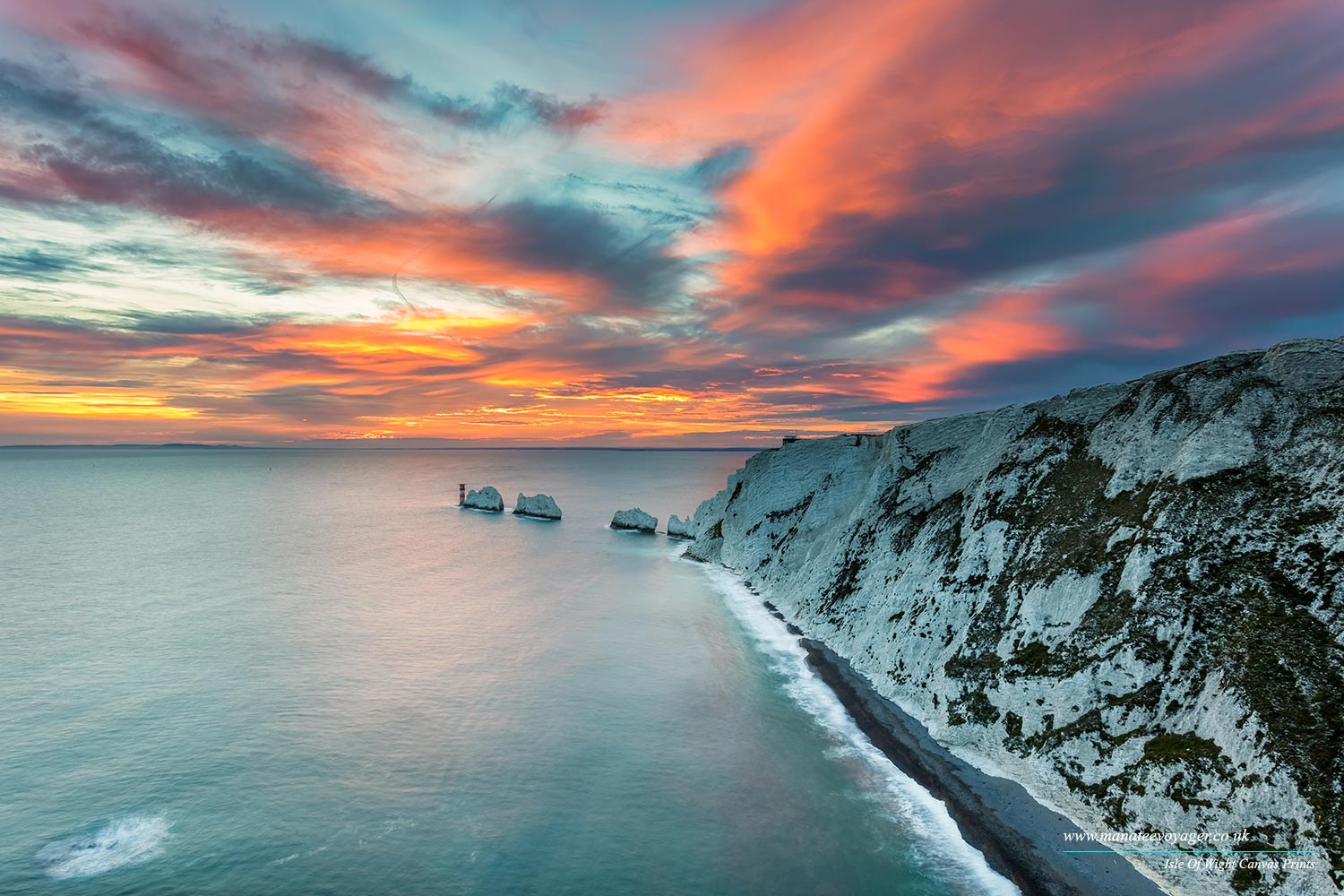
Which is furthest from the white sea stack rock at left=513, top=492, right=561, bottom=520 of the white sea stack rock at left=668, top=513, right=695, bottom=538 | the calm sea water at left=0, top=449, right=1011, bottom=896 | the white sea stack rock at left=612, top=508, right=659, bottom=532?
the calm sea water at left=0, top=449, right=1011, bottom=896

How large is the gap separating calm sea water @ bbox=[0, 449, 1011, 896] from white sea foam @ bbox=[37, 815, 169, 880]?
9 centimetres

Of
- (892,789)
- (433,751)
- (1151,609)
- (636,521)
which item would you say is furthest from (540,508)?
(1151,609)

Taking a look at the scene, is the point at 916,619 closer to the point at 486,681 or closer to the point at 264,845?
the point at 486,681

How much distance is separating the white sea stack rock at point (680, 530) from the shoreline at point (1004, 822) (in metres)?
68.3

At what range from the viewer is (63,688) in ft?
117

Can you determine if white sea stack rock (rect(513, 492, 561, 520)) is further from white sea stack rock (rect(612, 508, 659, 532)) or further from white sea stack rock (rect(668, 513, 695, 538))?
white sea stack rock (rect(668, 513, 695, 538))

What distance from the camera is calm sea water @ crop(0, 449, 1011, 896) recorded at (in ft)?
68.2

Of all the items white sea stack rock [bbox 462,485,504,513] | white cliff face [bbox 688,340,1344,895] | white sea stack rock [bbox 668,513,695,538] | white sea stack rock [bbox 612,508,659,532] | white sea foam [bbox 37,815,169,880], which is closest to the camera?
white cliff face [bbox 688,340,1344,895]

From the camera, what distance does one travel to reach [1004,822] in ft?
75.0

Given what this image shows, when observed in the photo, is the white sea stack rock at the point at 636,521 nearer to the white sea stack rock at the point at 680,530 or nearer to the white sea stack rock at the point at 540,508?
the white sea stack rock at the point at 680,530

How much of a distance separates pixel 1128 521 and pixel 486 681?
36920 millimetres

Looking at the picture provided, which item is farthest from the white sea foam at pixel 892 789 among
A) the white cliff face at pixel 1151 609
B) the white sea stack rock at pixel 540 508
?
the white sea stack rock at pixel 540 508

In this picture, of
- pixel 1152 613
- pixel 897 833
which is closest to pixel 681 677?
pixel 897 833

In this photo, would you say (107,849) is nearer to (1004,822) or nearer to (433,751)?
(433,751)
